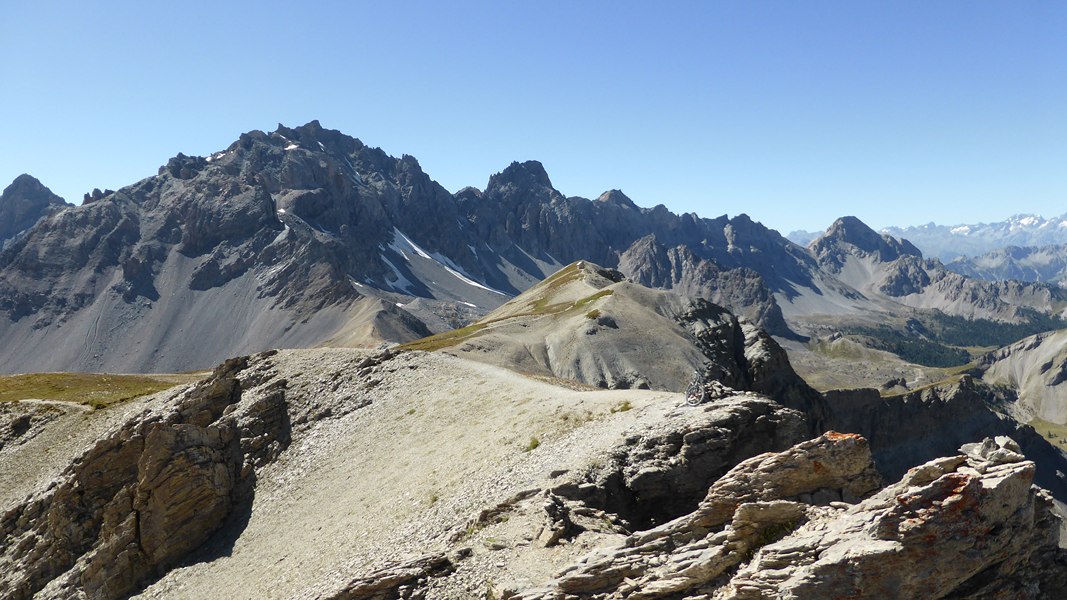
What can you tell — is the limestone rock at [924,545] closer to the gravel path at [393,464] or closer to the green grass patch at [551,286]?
the gravel path at [393,464]

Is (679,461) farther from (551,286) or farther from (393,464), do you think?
(551,286)

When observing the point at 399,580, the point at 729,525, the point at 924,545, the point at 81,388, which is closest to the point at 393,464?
the point at 399,580

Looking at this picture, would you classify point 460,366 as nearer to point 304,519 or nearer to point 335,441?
point 335,441

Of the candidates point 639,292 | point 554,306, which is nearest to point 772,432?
point 639,292

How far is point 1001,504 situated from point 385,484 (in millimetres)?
32672

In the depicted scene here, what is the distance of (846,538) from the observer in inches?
796

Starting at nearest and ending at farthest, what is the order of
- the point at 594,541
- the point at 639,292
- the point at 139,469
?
1. the point at 594,541
2. the point at 139,469
3. the point at 639,292

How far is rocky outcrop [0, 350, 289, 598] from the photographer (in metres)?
47.0

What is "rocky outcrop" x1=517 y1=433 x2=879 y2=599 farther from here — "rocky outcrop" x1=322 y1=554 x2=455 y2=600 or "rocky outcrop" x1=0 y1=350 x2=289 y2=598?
"rocky outcrop" x1=0 y1=350 x2=289 y2=598

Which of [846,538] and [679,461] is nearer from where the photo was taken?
[846,538]

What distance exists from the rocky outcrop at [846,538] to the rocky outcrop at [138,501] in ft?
111

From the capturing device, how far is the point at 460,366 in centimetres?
5731

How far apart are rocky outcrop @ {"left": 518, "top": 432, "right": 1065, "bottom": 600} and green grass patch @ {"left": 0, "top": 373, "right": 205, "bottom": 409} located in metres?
67.6

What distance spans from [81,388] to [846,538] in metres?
99.8
